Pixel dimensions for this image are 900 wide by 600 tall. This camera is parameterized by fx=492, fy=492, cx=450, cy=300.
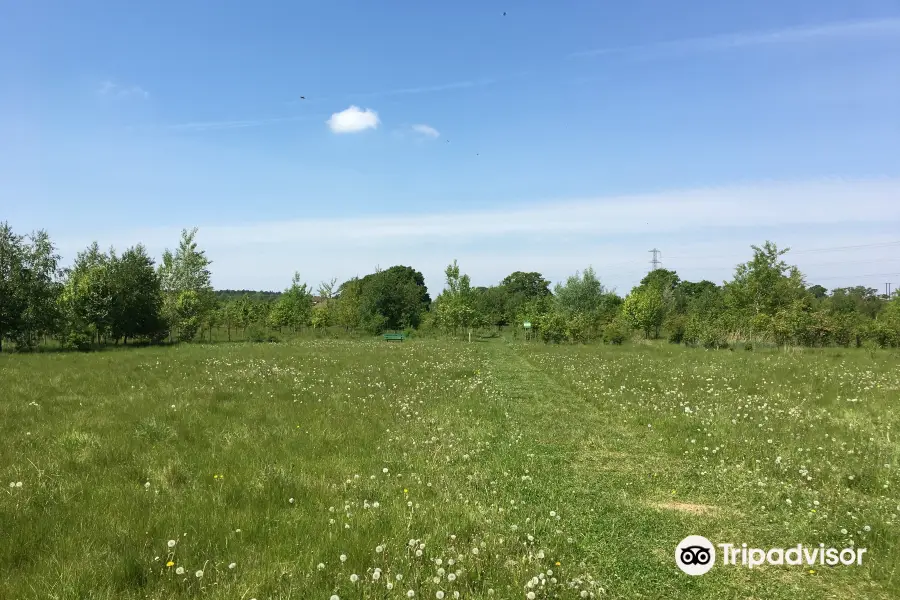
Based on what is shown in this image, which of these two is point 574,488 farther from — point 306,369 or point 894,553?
point 306,369

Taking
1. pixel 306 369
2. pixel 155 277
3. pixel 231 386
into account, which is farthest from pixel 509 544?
pixel 155 277

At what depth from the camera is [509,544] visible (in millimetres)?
5520

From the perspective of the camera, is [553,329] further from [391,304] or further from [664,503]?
[664,503]

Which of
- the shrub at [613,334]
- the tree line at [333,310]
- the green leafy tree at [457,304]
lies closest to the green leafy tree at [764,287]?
the tree line at [333,310]

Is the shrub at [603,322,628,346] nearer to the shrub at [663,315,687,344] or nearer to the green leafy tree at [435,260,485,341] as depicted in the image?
the shrub at [663,315,687,344]

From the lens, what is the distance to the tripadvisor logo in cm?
534

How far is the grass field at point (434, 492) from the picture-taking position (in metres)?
4.86

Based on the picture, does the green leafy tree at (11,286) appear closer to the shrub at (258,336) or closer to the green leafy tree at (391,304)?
the shrub at (258,336)

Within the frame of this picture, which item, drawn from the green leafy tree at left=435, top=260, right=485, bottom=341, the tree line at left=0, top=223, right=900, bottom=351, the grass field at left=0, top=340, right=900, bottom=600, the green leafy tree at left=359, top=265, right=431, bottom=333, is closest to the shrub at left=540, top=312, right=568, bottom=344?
the tree line at left=0, top=223, right=900, bottom=351

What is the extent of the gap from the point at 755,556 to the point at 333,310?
67.0m

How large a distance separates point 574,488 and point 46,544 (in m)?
6.65

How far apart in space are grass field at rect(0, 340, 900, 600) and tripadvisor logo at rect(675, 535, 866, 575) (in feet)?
0.45

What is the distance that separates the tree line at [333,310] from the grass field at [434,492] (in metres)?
29.9

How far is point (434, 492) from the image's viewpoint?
284 inches
